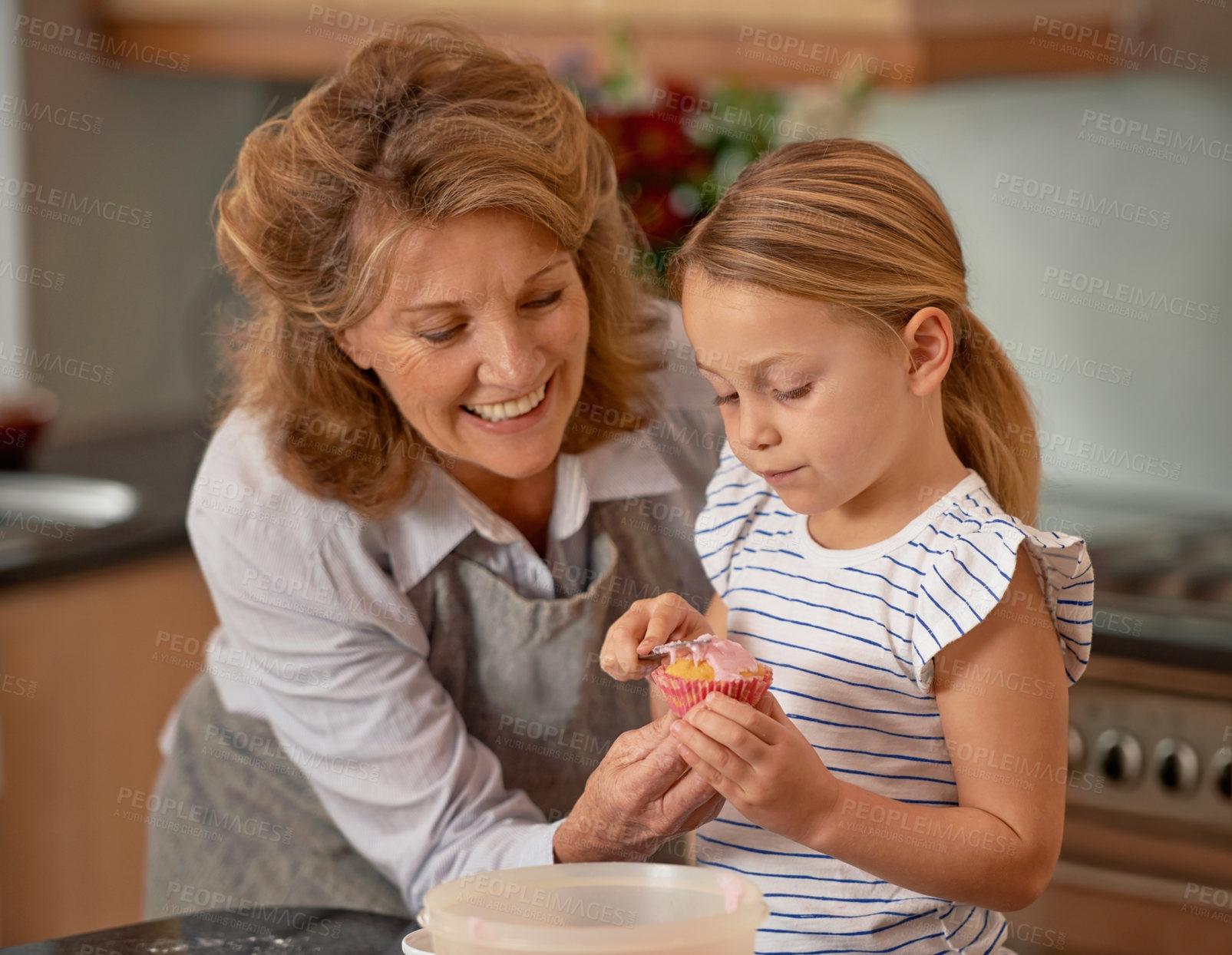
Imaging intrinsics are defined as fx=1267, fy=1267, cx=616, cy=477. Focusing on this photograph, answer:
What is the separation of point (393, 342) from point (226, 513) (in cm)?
29

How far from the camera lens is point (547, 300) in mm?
1232

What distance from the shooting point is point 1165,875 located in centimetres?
167

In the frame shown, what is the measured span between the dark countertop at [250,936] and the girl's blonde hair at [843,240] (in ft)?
1.96

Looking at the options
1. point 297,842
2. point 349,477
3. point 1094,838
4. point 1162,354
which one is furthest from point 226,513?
point 1162,354

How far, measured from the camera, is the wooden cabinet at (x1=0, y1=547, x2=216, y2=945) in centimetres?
218

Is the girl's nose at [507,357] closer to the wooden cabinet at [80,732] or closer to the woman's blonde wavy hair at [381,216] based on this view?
the woman's blonde wavy hair at [381,216]

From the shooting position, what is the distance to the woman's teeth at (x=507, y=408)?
1.23 meters
